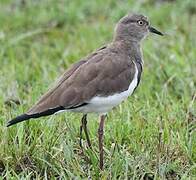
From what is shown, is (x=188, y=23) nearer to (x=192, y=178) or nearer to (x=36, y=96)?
(x=36, y=96)

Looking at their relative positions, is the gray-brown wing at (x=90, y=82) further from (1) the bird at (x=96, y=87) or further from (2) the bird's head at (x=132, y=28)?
(2) the bird's head at (x=132, y=28)

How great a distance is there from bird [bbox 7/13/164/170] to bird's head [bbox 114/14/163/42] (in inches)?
7.7

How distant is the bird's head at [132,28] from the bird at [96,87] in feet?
0.64

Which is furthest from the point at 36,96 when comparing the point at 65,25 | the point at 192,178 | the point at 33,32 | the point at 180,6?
the point at 180,6

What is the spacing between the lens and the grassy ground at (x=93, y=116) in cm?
428

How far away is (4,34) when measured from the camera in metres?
7.39

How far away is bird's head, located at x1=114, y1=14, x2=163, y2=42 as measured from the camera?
4715mm

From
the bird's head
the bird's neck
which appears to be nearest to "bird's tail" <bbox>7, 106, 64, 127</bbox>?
the bird's neck

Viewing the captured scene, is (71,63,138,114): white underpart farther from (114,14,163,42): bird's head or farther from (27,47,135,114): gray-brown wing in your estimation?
(114,14,163,42): bird's head

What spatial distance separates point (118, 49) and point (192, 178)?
99 cm

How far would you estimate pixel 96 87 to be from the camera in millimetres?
4223

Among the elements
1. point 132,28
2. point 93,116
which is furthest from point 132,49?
point 93,116

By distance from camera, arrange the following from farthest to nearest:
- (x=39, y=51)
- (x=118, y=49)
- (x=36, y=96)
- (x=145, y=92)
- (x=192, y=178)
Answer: (x=39, y=51) → (x=145, y=92) → (x=36, y=96) → (x=118, y=49) → (x=192, y=178)

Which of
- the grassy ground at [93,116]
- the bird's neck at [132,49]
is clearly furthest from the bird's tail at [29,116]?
the bird's neck at [132,49]
